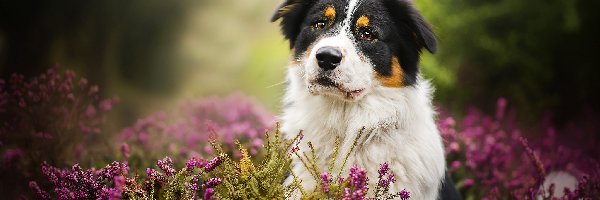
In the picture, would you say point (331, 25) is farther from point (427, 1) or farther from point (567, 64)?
point (567, 64)

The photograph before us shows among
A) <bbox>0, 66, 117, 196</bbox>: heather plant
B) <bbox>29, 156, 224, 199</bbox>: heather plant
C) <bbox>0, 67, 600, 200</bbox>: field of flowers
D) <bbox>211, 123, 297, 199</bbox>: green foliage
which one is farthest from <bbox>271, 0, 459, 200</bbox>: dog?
<bbox>0, 66, 117, 196</bbox>: heather plant

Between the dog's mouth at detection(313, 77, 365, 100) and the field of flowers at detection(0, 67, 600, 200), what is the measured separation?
33cm

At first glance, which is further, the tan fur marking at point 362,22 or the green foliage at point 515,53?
the green foliage at point 515,53

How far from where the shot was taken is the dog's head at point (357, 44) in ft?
9.88

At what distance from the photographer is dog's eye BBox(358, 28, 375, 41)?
10.6 feet

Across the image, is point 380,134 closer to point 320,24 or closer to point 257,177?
point 320,24

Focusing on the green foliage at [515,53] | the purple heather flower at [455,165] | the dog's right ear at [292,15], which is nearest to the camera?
the dog's right ear at [292,15]

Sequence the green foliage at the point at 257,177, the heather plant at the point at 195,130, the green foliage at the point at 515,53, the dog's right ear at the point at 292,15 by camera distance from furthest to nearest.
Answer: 1. the green foliage at the point at 515,53
2. the heather plant at the point at 195,130
3. the dog's right ear at the point at 292,15
4. the green foliage at the point at 257,177

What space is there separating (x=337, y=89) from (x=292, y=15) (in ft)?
2.51

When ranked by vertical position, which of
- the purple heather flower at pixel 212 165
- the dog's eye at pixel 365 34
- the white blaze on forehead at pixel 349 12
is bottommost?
the purple heather flower at pixel 212 165

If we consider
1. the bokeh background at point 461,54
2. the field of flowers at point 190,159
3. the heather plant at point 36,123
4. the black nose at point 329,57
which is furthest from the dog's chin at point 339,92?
the bokeh background at point 461,54

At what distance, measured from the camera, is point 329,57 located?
295 centimetres

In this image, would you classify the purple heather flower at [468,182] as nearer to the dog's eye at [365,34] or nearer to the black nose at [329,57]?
the dog's eye at [365,34]

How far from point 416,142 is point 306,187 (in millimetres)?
677
